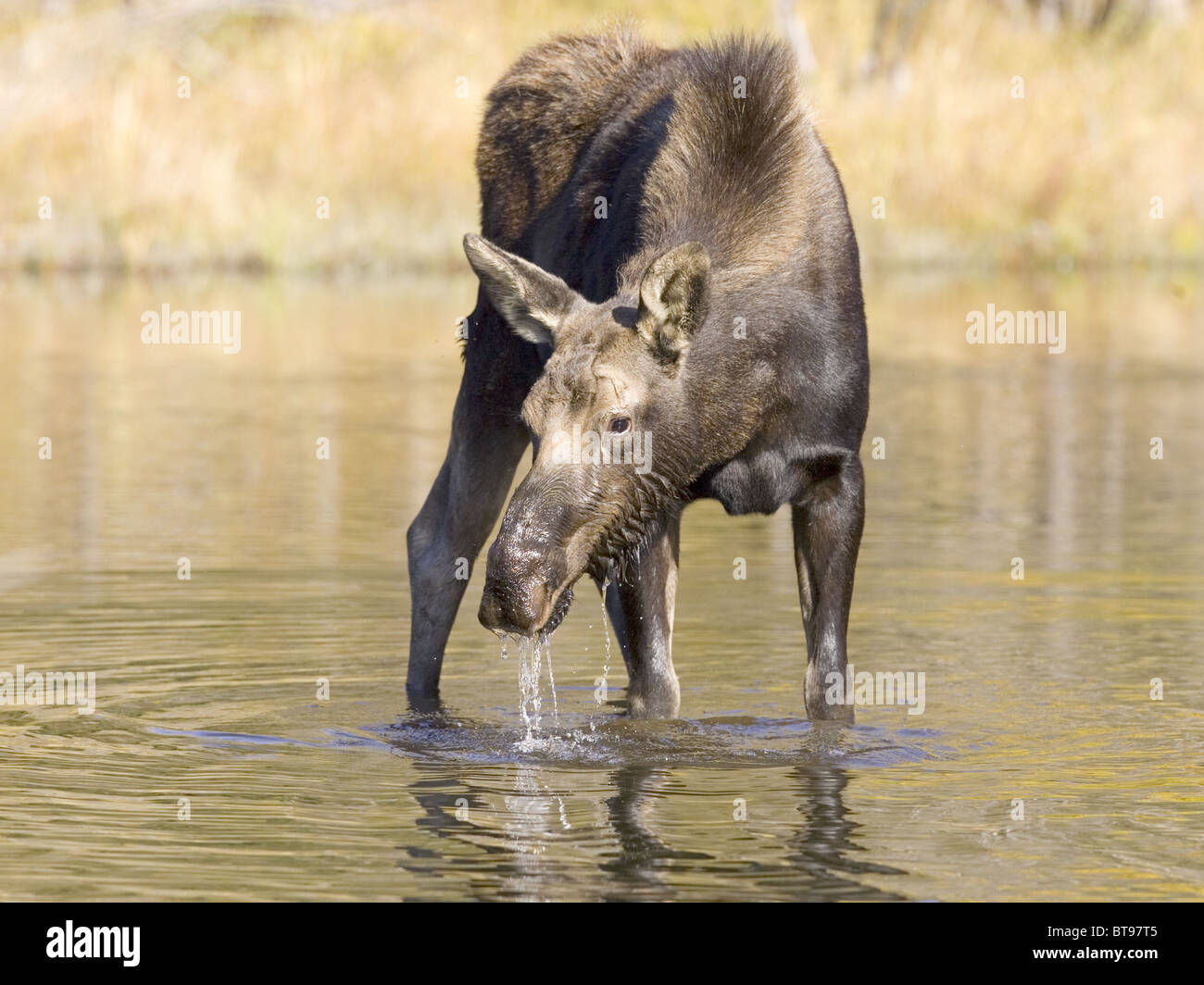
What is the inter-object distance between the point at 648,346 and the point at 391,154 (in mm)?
27633

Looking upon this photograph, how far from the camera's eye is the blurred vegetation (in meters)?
32.6

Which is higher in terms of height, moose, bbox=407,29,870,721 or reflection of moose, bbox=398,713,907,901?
moose, bbox=407,29,870,721

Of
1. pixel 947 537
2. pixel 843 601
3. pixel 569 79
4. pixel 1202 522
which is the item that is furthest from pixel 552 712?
pixel 1202 522

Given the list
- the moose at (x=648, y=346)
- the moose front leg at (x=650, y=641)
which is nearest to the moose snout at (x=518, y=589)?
the moose at (x=648, y=346)

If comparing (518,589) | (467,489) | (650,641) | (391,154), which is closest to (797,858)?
(518,589)

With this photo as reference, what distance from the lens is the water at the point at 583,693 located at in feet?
21.9

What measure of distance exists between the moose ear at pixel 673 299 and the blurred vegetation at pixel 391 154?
24.9m

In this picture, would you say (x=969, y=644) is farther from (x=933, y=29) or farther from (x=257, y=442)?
(x=933, y=29)

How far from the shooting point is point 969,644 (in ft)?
33.5

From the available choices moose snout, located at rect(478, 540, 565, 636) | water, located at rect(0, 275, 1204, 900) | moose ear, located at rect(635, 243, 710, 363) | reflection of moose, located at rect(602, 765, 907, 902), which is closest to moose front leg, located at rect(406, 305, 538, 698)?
water, located at rect(0, 275, 1204, 900)

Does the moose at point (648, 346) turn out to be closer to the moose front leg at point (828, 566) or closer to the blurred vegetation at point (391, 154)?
the moose front leg at point (828, 566)

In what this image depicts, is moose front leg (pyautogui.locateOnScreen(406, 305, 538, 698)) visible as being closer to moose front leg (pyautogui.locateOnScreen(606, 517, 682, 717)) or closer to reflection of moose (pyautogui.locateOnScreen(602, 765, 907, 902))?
moose front leg (pyautogui.locateOnScreen(606, 517, 682, 717))

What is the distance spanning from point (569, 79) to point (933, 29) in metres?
32.7

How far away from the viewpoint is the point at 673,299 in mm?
7465
